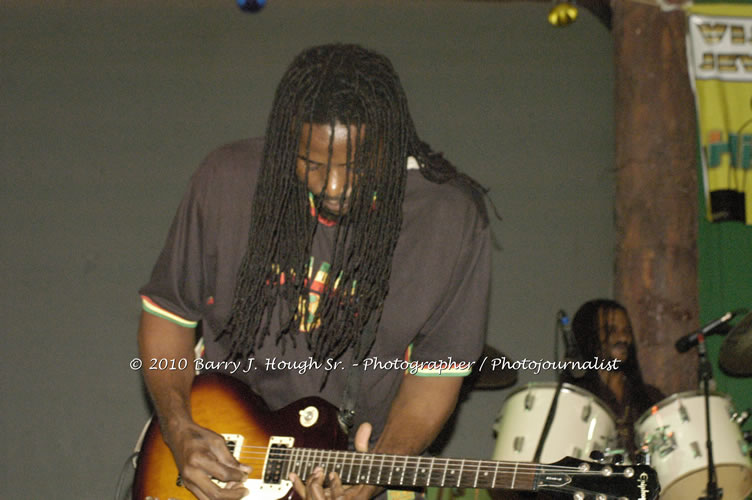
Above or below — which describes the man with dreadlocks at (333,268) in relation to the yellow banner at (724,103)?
below

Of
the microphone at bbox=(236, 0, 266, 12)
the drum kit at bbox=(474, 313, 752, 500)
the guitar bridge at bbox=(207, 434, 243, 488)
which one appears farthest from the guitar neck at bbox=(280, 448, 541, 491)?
the microphone at bbox=(236, 0, 266, 12)

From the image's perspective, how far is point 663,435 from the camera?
12.4 feet

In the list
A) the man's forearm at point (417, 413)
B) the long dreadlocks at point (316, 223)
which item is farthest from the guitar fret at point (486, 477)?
the long dreadlocks at point (316, 223)

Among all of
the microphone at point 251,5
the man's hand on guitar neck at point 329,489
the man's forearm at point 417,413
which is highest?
the microphone at point 251,5

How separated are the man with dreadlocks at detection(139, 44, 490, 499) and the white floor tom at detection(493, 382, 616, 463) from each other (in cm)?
129

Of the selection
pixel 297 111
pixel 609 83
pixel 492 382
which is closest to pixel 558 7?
pixel 609 83

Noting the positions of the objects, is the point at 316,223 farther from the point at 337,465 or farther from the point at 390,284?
the point at 337,465

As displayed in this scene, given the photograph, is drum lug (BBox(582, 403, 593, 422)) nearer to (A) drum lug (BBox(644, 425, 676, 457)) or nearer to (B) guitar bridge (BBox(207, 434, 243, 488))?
(A) drum lug (BBox(644, 425, 676, 457))

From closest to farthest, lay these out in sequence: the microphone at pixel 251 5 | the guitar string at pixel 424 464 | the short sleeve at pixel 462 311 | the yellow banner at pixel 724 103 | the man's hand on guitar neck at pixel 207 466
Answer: the guitar string at pixel 424 464
the man's hand on guitar neck at pixel 207 466
the short sleeve at pixel 462 311
the yellow banner at pixel 724 103
the microphone at pixel 251 5

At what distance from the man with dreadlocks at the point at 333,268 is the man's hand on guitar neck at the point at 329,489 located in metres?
0.12

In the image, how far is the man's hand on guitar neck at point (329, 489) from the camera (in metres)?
2.38

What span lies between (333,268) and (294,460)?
616mm

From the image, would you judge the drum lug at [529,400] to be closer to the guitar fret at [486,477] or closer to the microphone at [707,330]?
the microphone at [707,330]

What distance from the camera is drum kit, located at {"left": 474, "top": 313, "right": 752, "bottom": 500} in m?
3.71
